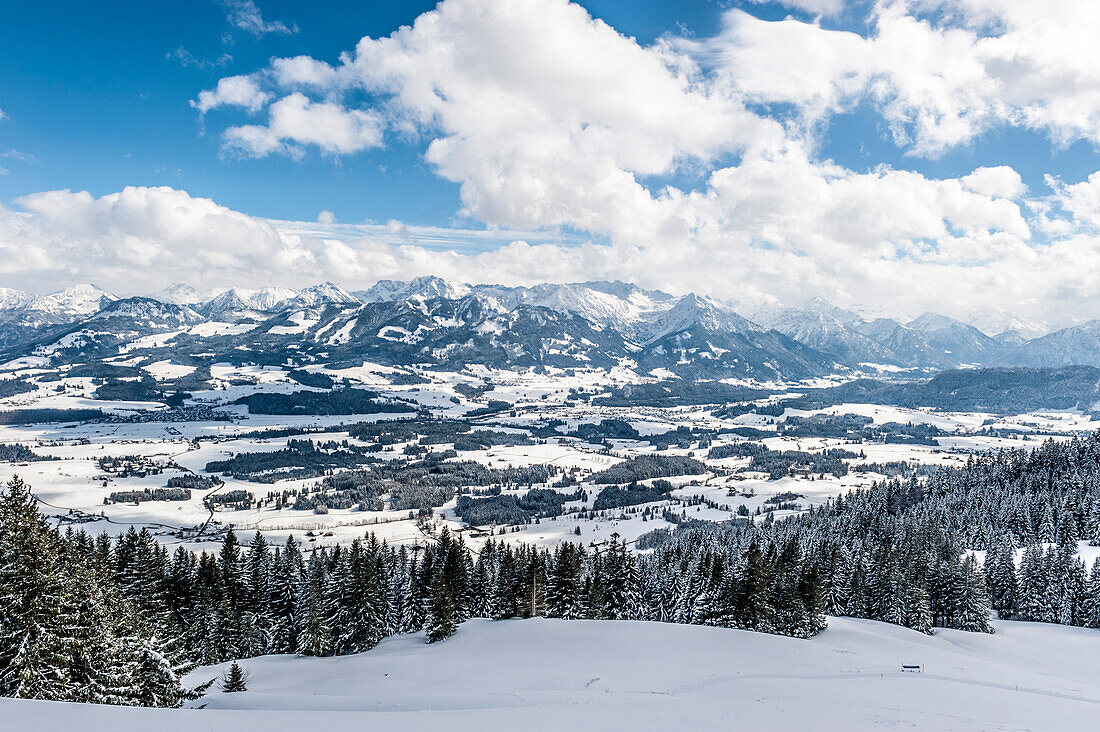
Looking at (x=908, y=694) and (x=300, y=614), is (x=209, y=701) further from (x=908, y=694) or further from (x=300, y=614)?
(x=908, y=694)

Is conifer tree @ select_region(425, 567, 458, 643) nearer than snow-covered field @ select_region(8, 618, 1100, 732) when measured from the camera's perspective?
No

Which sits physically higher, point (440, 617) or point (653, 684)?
point (653, 684)

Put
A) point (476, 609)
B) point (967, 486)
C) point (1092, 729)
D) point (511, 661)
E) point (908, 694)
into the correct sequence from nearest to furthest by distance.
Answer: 1. point (1092, 729)
2. point (908, 694)
3. point (511, 661)
4. point (476, 609)
5. point (967, 486)

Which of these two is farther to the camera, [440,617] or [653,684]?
[440,617]

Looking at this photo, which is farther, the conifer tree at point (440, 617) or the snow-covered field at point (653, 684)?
the conifer tree at point (440, 617)

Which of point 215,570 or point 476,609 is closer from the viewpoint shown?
point 215,570

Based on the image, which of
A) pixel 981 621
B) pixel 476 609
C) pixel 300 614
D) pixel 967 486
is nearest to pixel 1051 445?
pixel 967 486

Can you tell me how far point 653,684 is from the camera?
34250 mm

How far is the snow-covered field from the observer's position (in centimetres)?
1995

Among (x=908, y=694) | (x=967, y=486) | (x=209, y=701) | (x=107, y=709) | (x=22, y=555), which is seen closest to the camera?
(x=107, y=709)

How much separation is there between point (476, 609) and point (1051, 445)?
154 meters

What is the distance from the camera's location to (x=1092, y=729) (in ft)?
71.7

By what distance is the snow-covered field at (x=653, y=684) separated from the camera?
65.5 ft

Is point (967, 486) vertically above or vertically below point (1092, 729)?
below
